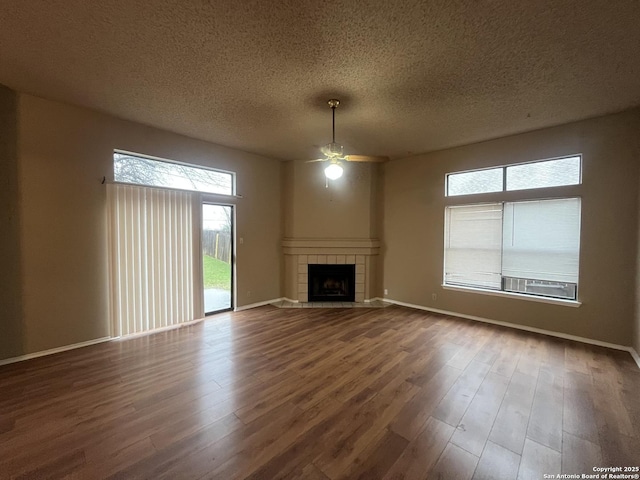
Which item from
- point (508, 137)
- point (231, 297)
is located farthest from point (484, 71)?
point (231, 297)

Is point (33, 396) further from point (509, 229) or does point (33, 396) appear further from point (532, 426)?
point (509, 229)

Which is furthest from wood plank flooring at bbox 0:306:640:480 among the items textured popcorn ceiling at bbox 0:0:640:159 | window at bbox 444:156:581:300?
textured popcorn ceiling at bbox 0:0:640:159

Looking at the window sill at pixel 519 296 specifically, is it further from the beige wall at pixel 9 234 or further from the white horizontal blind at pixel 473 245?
the beige wall at pixel 9 234

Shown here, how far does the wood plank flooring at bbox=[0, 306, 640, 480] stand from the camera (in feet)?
5.37

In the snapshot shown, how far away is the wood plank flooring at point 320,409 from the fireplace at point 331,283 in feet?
6.79

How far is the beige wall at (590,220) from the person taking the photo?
129 inches

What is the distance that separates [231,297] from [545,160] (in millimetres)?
5513

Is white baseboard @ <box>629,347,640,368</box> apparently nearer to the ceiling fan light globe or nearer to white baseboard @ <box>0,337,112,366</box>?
the ceiling fan light globe

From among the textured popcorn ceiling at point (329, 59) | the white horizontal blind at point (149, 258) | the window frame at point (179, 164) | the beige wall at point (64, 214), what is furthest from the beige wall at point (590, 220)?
the beige wall at point (64, 214)

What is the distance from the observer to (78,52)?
2215 mm

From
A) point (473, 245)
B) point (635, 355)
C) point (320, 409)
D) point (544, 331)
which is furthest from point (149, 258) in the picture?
point (635, 355)

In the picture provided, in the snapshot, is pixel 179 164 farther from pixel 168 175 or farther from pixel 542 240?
pixel 542 240

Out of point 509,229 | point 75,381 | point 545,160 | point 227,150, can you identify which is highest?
point 227,150

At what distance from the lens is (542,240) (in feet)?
12.6
